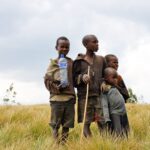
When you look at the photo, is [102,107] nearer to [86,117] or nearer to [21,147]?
[86,117]

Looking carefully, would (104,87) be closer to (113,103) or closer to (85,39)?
(113,103)

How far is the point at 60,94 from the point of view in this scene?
6582mm

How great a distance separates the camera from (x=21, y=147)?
5.36 m

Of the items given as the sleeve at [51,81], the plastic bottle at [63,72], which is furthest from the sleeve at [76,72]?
the sleeve at [51,81]

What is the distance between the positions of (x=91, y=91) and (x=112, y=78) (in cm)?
34

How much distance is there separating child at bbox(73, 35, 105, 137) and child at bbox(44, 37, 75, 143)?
12 cm

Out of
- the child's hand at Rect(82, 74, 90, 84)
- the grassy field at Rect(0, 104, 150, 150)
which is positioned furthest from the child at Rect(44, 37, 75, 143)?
the child's hand at Rect(82, 74, 90, 84)

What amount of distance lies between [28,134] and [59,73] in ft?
4.52

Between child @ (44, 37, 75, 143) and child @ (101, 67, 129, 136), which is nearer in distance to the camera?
child @ (101, 67, 129, 136)

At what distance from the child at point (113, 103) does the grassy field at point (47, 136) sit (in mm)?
234

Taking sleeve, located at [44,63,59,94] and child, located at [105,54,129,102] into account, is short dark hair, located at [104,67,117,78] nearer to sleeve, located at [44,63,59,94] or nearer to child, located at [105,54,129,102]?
child, located at [105,54,129,102]

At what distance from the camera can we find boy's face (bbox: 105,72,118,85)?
6.33 metres

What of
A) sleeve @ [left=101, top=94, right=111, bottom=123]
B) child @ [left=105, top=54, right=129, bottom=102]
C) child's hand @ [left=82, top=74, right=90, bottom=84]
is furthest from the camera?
child @ [left=105, top=54, right=129, bottom=102]

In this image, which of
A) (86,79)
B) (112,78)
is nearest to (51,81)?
(86,79)
